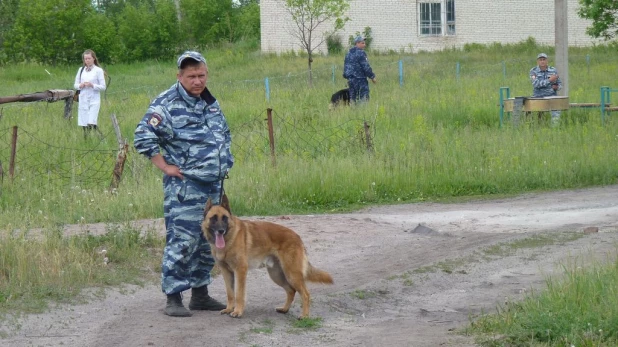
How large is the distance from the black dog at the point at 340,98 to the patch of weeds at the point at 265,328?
13.6m

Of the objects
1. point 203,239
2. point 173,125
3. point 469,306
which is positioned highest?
point 173,125

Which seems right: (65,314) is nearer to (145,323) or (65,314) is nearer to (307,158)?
(145,323)

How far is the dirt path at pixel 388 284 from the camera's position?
22.4ft

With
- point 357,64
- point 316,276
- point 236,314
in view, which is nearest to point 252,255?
point 236,314

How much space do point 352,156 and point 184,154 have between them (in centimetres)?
814

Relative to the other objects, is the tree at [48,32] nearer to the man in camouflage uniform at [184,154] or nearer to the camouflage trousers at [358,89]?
the camouflage trousers at [358,89]

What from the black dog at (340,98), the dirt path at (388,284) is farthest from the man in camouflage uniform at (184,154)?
the black dog at (340,98)

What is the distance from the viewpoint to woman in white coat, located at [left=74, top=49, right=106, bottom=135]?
17.5m

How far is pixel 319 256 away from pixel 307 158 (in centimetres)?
507

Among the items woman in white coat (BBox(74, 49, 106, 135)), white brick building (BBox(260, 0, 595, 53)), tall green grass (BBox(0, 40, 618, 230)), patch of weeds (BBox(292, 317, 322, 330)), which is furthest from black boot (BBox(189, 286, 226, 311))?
white brick building (BBox(260, 0, 595, 53))

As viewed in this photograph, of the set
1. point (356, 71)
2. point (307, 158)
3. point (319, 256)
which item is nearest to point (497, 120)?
point (356, 71)

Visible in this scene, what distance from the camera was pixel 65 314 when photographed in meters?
7.30

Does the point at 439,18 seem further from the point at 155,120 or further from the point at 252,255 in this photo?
the point at 155,120

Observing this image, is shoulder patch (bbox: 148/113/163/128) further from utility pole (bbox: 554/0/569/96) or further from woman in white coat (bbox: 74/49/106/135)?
utility pole (bbox: 554/0/569/96)
